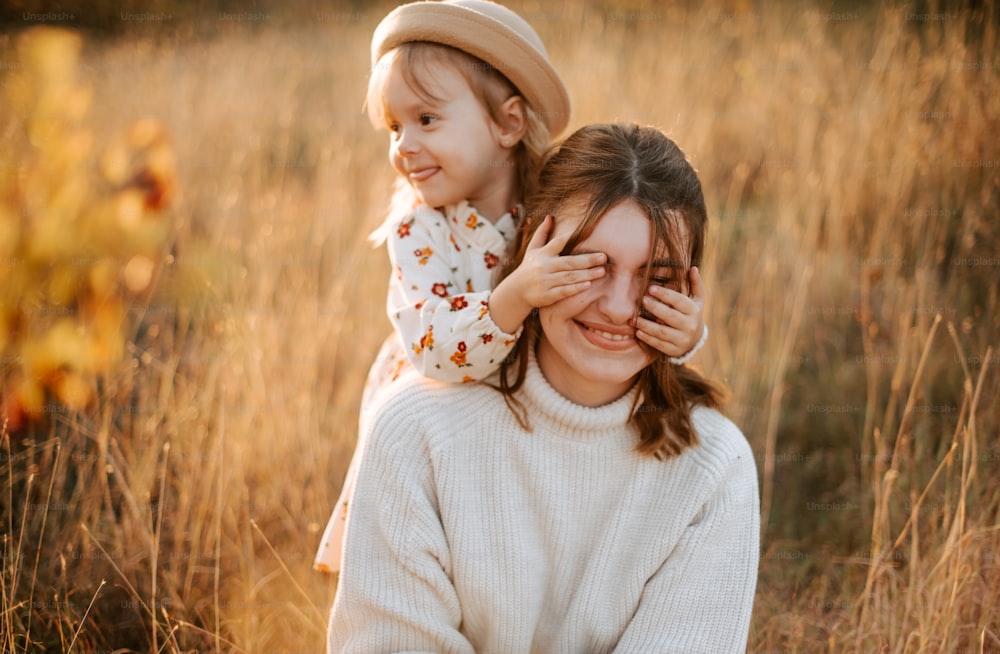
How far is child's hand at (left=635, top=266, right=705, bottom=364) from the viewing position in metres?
1.84

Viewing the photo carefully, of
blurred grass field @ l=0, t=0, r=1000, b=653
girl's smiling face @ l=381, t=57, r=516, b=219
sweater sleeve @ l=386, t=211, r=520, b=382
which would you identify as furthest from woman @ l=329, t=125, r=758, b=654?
blurred grass field @ l=0, t=0, r=1000, b=653

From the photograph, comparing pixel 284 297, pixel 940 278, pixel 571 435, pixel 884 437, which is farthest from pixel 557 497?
pixel 940 278

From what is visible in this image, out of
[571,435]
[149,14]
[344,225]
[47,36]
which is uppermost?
[149,14]

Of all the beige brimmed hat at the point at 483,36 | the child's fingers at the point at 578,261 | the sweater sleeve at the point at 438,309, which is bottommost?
the sweater sleeve at the point at 438,309

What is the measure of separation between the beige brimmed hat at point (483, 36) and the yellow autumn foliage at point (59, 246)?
1699mm

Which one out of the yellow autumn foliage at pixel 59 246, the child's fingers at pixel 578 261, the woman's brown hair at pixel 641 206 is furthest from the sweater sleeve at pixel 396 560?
the yellow autumn foliage at pixel 59 246

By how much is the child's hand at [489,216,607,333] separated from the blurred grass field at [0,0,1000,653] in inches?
31.8

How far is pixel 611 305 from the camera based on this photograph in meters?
1.85

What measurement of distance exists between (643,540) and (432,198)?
0.98m

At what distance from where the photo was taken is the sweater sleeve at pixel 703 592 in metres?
1.90

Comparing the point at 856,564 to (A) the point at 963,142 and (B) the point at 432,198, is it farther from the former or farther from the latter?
(A) the point at 963,142

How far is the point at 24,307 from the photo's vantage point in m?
3.17

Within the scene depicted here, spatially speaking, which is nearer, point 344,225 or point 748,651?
point 748,651

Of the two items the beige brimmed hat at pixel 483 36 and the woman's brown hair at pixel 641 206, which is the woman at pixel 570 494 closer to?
→ the woman's brown hair at pixel 641 206
